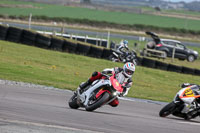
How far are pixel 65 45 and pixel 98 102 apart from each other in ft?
49.3

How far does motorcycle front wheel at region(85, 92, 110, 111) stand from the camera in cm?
909

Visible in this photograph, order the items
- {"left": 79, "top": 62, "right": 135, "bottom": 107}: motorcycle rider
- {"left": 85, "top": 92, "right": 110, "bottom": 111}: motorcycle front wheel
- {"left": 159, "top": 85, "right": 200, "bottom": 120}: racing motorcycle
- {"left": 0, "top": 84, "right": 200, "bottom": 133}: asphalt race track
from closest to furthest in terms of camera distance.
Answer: {"left": 0, "top": 84, "right": 200, "bottom": 133}: asphalt race track, {"left": 85, "top": 92, "right": 110, "bottom": 111}: motorcycle front wheel, {"left": 79, "top": 62, "right": 135, "bottom": 107}: motorcycle rider, {"left": 159, "top": 85, "right": 200, "bottom": 120}: racing motorcycle

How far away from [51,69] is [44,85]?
4.01m

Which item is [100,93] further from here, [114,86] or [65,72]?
[65,72]

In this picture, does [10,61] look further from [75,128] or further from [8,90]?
[75,128]

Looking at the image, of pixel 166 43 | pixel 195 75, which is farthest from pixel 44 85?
pixel 166 43

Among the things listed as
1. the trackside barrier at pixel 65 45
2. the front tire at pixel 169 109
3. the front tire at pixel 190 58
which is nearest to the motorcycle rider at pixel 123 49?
the trackside barrier at pixel 65 45

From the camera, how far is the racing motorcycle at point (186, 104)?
10.0 meters

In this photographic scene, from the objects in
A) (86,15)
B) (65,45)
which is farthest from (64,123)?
(86,15)

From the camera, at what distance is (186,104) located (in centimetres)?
1007

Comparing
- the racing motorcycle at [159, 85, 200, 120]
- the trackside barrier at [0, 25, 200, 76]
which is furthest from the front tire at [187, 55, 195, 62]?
the racing motorcycle at [159, 85, 200, 120]

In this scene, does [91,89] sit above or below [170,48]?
above

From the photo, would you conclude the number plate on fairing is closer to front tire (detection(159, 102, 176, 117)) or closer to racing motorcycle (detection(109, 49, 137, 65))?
front tire (detection(159, 102, 176, 117))

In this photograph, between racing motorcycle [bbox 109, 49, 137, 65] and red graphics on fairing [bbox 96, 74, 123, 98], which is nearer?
red graphics on fairing [bbox 96, 74, 123, 98]
